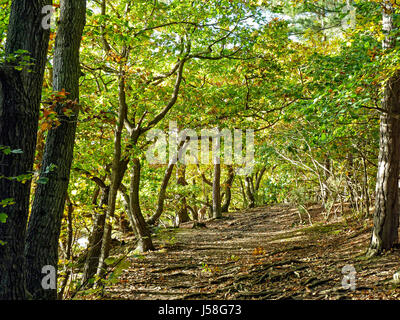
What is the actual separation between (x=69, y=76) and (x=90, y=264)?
16.1 ft

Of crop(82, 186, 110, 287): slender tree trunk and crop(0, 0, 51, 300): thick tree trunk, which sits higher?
crop(0, 0, 51, 300): thick tree trunk

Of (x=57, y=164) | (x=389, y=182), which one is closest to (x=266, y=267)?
(x=389, y=182)

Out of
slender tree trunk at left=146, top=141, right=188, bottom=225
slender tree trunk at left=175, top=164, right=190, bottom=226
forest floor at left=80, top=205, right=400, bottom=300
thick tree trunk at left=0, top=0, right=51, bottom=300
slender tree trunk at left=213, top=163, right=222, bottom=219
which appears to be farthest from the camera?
slender tree trunk at left=175, top=164, right=190, bottom=226

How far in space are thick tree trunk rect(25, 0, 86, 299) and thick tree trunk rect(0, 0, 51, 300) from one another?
0.42 meters

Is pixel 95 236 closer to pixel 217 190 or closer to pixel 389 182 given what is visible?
pixel 389 182

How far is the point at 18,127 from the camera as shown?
11.1 ft

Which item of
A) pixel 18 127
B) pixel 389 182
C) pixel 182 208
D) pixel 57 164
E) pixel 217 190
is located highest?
pixel 18 127

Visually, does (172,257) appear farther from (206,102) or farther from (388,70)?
(388,70)

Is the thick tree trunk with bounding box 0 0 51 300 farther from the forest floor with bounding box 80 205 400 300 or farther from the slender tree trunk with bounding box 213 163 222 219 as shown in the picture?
the slender tree trunk with bounding box 213 163 222 219

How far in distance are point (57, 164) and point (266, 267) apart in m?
5.67

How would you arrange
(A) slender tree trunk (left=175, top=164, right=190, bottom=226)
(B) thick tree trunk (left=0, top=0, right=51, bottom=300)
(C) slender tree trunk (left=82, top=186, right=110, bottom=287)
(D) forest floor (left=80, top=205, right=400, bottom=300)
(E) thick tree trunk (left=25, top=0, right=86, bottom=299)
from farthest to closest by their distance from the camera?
(A) slender tree trunk (left=175, top=164, right=190, bottom=226) < (C) slender tree trunk (left=82, top=186, right=110, bottom=287) < (D) forest floor (left=80, top=205, right=400, bottom=300) < (E) thick tree trunk (left=25, top=0, right=86, bottom=299) < (B) thick tree trunk (left=0, top=0, right=51, bottom=300)

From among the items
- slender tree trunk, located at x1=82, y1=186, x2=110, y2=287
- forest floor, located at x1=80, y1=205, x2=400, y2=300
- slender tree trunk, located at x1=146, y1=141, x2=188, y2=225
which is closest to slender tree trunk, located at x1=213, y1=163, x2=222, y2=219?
forest floor, located at x1=80, y1=205, x2=400, y2=300

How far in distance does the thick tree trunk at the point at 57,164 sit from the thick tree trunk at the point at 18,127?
423mm

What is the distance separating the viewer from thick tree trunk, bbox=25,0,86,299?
3.90 meters
